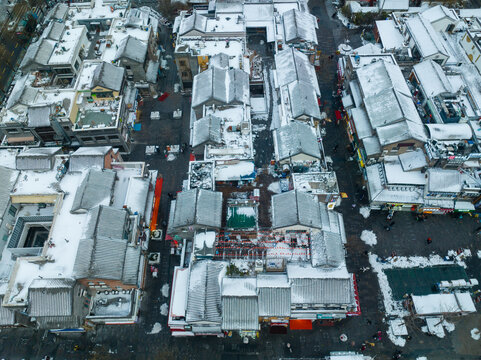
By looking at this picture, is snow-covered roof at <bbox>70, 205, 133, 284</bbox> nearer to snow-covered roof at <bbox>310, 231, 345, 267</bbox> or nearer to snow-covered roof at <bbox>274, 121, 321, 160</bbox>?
snow-covered roof at <bbox>310, 231, 345, 267</bbox>

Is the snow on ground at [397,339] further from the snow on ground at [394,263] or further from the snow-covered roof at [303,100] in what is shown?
the snow-covered roof at [303,100]

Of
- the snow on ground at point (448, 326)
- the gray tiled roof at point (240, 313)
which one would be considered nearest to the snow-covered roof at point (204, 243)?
the gray tiled roof at point (240, 313)

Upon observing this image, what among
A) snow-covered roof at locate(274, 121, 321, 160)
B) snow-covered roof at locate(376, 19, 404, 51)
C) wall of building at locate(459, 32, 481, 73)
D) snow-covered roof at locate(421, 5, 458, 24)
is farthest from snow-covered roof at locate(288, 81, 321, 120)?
wall of building at locate(459, 32, 481, 73)

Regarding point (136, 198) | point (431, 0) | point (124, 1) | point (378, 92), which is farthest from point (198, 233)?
point (431, 0)

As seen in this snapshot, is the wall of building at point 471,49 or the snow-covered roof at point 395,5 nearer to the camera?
the wall of building at point 471,49

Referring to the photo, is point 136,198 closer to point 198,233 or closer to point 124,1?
point 198,233

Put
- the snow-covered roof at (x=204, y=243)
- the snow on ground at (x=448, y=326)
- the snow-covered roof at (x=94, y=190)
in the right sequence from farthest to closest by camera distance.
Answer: the snow-covered roof at (x=94, y=190), the snow on ground at (x=448, y=326), the snow-covered roof at (x=204, y=243)

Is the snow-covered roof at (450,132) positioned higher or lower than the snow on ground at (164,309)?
higher
